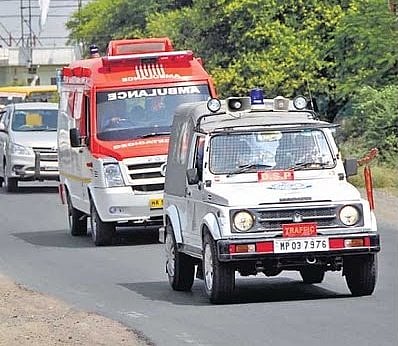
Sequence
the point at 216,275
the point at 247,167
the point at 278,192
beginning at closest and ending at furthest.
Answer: the point at 216,275 → the point at 278,192 → the point at 247,167

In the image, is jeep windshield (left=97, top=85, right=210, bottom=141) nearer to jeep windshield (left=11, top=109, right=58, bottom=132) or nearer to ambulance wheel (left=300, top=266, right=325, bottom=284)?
ambulance wheel (left=300, top=266, right=325, bottom=284)

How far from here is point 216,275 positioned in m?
12.5

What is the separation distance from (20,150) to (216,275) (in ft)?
61.9

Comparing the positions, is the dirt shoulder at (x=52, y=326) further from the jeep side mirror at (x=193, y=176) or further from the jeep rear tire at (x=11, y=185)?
the jeep rear tire at (x=11, y=185)

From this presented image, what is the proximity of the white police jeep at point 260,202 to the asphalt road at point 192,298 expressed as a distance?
1.06 feet

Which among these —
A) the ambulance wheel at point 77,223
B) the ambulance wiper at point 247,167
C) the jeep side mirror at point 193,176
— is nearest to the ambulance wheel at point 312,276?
the ambulance wiper at point 247,167

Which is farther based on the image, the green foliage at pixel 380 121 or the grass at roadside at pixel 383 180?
the green foliage at pixel 380 121

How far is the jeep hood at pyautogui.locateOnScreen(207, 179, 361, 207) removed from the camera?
41.0 ft

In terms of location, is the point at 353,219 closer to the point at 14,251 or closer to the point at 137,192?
the point at 137,192

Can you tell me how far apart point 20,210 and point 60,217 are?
1861mm

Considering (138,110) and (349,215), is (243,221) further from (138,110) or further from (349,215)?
(138,110)

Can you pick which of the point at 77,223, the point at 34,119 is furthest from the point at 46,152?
the point at 77,223

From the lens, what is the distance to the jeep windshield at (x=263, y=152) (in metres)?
13.3

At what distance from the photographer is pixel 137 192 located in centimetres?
1920
